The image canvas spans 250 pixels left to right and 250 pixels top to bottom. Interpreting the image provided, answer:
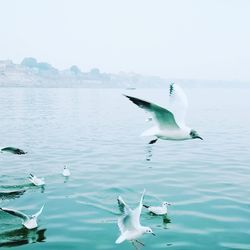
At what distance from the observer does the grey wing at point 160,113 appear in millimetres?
10359

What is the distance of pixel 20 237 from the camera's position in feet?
56.1

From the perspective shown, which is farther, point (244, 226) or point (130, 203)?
point (130, 203)

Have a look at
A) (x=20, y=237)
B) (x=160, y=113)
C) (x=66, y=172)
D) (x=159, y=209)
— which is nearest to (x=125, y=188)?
(x=66, y=172)

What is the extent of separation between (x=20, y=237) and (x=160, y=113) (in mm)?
8639

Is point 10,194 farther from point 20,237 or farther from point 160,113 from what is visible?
point 160,113

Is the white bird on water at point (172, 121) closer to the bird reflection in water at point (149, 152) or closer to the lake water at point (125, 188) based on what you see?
the lake water at point (125, 188)

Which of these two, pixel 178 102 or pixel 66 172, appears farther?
pixel 66 172

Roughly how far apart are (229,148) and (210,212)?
18649 millimetres

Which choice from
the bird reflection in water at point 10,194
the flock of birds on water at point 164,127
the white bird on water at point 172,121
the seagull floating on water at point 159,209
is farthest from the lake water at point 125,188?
the white bird on water at point 172,121

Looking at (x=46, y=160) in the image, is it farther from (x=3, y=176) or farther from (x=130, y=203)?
(x=130, y=203)

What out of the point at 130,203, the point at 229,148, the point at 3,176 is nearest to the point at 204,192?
the point at 130,203

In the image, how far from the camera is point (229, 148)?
3756 centimetres

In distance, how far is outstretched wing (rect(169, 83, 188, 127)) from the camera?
12.9 meters

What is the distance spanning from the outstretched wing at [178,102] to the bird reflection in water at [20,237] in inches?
284
